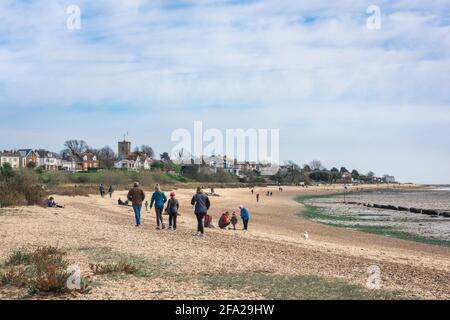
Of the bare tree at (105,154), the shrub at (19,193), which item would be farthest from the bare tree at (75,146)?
the shrub at (19,193)

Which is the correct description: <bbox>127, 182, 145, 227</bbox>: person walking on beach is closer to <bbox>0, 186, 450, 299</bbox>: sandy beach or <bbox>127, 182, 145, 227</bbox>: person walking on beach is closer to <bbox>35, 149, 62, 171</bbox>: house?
<bbox>0, 186, 450, 299</bbox>: sandy beach

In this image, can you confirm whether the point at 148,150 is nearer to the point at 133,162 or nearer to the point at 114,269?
the point at 133,162

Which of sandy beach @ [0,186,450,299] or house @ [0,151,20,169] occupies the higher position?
house @ [0,151,20,169]

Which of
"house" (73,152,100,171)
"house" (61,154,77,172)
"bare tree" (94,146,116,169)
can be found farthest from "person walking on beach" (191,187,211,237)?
"bare tree" (94,146,116,169)

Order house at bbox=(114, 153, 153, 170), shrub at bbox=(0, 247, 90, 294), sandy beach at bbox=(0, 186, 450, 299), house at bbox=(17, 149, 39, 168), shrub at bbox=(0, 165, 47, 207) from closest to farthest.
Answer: shrub at bbox=(0, 247, 90, 294) → sandy beach at bbox=(0, 186, 450, 299) → shrub at bbox=(0, 165, 47, 207) → house at bbox=(17, 149, 39, 168) → house at bbox=(114, 153, 153, 170)

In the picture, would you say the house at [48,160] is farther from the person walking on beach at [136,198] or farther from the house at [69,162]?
the person walking on beach at [136,198]

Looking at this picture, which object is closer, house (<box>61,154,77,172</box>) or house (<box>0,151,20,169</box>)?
house (<box>0,151,20,169</box>)

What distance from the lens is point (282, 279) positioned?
9.73 meters

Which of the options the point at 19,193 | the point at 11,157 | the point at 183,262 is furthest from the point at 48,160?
the point at 183,262

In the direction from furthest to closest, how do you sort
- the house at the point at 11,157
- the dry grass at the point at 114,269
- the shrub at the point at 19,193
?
the house at the point at 11,157 < the shrub at the point at 19,193 < the dry grass at the point at 114,269

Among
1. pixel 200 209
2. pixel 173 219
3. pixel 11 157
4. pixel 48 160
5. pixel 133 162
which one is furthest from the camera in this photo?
pixel 133 162
